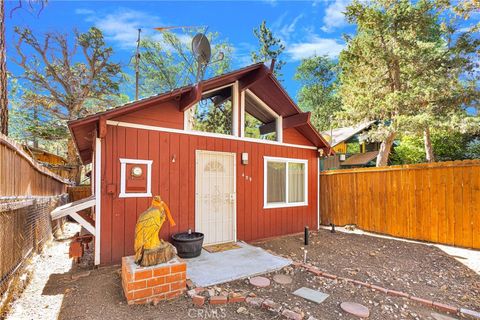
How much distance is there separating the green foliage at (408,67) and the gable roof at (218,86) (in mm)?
5467

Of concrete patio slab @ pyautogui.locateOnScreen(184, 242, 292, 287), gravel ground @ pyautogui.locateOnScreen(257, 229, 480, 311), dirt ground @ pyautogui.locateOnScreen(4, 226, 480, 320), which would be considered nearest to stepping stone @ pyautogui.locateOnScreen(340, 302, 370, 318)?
dirt ground @ pyautogui.locateOnScreen(4, 226, 480, 320)

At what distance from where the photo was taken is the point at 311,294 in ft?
10.6

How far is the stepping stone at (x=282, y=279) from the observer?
3.59 metres

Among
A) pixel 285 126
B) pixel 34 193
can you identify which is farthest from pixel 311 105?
pixel 34 193

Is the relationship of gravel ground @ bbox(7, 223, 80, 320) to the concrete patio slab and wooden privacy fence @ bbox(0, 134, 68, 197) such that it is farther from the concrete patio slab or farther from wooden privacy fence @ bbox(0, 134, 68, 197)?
the concrete patio slab

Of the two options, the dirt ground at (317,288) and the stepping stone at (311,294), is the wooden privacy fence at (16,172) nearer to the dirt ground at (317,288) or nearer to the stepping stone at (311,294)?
the dirt ground at (317,288)

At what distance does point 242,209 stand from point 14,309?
12.8 feet

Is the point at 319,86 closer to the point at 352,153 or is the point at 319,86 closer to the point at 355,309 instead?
the point at 352,153

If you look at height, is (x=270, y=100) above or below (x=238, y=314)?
above

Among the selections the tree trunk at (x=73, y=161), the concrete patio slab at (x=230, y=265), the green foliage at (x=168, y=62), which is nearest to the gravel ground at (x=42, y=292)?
the concrete patio slab at (x=230, y=265)

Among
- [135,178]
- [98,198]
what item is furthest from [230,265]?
[98,198]

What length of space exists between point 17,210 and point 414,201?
779 cm

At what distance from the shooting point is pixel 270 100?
6.20 m

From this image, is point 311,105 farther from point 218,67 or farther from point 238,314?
point 238,314
